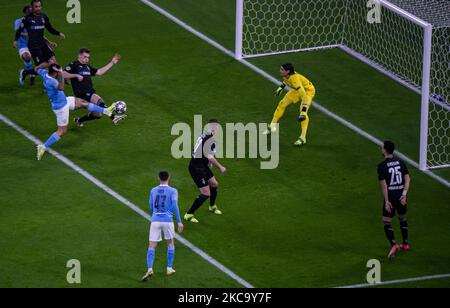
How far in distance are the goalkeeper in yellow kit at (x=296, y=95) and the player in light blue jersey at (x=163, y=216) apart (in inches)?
228

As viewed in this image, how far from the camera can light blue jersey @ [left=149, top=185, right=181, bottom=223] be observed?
20344 millimetres

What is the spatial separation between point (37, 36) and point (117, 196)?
536 centimetres

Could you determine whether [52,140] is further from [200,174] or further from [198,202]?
[198,202]

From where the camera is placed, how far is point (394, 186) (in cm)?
2161

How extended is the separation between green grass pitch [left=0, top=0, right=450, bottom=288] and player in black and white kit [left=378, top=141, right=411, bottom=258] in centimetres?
56

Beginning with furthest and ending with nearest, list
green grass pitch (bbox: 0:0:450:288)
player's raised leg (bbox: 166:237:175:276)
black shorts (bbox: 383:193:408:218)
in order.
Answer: black shorts (bbox: 383:193:408:218), green grass pitch (bbox: 0:0:450:288), player's raised leg (bbox: 166:237:175:276)

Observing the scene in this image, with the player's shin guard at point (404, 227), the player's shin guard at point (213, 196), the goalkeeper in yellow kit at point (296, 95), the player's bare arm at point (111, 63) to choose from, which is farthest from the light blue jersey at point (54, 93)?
the player's shin guard at point (404, 227)

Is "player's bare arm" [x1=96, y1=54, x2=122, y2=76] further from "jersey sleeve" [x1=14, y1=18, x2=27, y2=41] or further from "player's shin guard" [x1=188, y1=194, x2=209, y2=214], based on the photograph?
"player's shin guard" [x1=188, y1=194, x2=209, y2=214]

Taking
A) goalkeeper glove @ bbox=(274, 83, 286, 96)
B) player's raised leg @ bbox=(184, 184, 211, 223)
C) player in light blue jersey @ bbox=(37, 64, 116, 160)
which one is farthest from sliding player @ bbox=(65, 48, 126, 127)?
player's raised leg @ bbox=(184, 184, 211, 223)

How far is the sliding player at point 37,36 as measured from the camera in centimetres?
2711

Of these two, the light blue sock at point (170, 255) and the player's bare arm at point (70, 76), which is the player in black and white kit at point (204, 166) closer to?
the light blue sock at point (170, 255)

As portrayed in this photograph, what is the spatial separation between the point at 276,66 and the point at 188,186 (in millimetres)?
6001

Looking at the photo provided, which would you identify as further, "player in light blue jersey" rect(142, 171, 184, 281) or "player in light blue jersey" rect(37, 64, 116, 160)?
"player in light blue jersey" rect(37, 64, 116, 160)

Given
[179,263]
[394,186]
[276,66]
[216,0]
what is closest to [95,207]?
[179,263]
